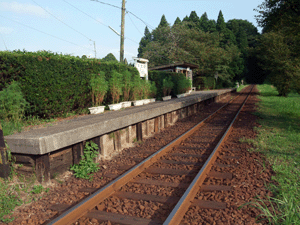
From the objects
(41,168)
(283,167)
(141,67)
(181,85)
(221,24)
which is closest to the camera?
(41,168)

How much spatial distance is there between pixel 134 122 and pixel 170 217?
446 centimetres

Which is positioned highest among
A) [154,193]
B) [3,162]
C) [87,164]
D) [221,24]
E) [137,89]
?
[221,24]

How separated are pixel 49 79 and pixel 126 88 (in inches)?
195

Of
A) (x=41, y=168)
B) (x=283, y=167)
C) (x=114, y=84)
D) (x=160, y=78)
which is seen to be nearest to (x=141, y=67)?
(x=160, y=78)

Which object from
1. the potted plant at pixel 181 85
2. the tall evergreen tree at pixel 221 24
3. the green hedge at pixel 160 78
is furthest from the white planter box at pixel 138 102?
the tall evergreen tree at pixel 221 24

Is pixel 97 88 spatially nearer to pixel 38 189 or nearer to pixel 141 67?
pixel 38 189

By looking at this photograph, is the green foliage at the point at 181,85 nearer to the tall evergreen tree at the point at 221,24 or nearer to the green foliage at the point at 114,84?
the green foliage at the point at 114,84

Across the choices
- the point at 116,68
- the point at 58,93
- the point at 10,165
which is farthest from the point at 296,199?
the point at 116,68

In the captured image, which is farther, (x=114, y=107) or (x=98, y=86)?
(x=114, y=107)

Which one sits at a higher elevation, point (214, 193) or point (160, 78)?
point (160, 78)

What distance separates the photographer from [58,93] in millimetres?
7203

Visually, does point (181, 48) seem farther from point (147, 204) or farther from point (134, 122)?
point (147, 204)

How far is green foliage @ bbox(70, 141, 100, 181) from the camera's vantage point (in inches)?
184

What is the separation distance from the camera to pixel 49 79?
6852 mm
